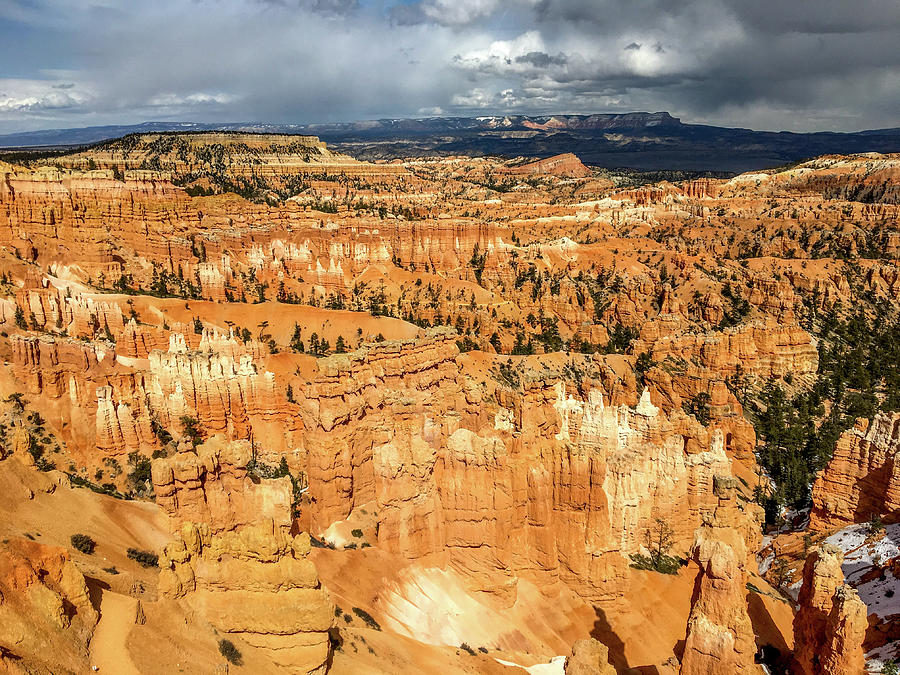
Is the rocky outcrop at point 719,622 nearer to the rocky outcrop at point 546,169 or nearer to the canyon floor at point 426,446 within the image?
the canyon floor at point 426,446

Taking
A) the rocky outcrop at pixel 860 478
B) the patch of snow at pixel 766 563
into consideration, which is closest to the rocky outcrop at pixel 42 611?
the patch of snow at pixel 766 563

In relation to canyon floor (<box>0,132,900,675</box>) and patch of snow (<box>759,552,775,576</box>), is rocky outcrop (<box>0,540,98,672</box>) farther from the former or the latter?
patch of snow (<box>759,552,775,576</box>)

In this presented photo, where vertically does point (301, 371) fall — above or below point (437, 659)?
above

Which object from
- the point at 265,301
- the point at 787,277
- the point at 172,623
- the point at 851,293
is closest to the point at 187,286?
the point at 265,301

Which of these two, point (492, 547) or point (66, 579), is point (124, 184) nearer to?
point (492, 547)

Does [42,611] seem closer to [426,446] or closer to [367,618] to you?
[367,618]

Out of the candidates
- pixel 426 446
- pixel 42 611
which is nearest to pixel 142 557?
pixel 42 611

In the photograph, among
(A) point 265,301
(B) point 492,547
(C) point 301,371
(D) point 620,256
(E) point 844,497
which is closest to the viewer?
(B) point 492,547
